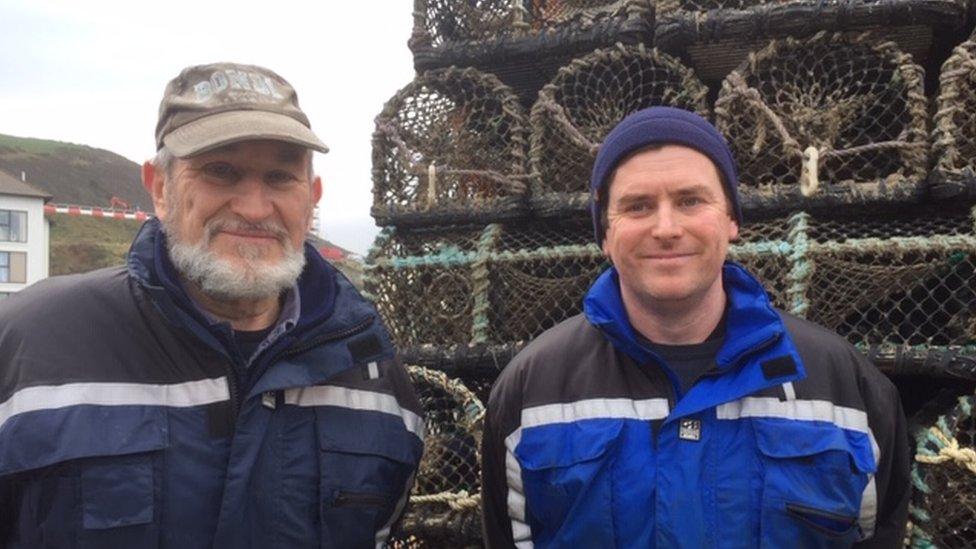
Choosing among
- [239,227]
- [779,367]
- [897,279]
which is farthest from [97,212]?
[779,367]

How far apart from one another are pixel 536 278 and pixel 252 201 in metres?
1.36

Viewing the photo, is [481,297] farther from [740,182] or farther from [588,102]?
[740,182]

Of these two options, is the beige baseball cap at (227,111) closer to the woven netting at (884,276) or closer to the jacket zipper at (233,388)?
the jacket zipper at (233,388)

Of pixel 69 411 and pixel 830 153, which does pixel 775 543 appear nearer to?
pixel 69 411

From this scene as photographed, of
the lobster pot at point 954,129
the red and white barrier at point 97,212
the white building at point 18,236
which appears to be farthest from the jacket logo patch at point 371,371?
the white building at point 18,236

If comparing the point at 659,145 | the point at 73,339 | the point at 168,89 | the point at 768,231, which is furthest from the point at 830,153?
the point at 73,339

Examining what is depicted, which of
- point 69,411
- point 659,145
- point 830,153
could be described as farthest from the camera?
point 830,153

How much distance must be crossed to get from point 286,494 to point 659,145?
100 centimetres

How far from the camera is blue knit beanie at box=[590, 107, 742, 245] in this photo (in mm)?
1636

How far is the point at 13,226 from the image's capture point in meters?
35.8

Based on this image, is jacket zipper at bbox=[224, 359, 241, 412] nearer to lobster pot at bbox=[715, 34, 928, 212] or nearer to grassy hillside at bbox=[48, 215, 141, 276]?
lobster pot at bbox=[715, 34, 928, 212]

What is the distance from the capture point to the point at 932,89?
3168 millimetres

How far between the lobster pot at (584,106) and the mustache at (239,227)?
1.33m

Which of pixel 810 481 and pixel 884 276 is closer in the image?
pixel 810 481
